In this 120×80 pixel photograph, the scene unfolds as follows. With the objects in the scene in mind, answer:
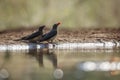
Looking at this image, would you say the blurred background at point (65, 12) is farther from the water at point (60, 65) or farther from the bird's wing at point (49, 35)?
the water at point (60, 65)

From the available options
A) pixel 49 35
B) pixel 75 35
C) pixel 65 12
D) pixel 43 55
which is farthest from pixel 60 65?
pixel 65 12

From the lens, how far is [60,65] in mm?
16422

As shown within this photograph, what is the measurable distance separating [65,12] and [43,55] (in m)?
5.28

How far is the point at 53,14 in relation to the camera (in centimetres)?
2327

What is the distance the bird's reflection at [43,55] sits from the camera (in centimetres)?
1703

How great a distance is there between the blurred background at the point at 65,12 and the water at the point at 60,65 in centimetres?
379

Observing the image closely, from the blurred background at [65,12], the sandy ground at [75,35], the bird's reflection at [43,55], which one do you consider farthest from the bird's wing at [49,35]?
the blurred background at [65,12]

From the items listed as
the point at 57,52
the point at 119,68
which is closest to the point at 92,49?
the point at 57,52

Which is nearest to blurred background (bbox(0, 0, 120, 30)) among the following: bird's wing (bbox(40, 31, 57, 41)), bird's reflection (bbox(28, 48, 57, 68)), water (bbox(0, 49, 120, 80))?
bird's wing (bbox(40, 31, 57, 41))

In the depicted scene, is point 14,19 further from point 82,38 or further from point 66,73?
point 66,73

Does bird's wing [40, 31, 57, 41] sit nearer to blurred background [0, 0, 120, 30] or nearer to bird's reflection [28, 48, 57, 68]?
bird's reflection [28, 48, 57, 68]

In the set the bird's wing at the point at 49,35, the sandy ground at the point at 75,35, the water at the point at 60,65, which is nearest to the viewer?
the water at the point at 60,65

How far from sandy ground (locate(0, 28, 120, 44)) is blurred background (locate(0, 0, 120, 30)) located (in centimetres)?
56

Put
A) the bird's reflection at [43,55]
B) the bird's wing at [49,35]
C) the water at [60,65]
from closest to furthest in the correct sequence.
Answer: the water at [60,65] → the bird's reflection at [43,55] → the bird's wing at [49,35]
